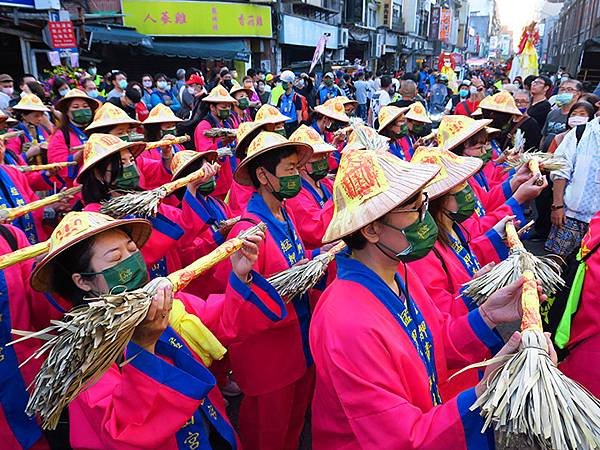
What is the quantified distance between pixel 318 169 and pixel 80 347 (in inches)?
124

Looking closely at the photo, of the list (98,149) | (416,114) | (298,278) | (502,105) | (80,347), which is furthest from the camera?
(416,114)

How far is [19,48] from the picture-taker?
1384cm

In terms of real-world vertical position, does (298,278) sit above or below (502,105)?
below

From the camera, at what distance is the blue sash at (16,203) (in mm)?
3896

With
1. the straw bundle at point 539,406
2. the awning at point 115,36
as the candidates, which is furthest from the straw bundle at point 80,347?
the awning at point 115,36

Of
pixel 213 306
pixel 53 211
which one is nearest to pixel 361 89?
pixel 53 211

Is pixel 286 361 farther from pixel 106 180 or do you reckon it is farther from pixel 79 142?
pixel 79 142

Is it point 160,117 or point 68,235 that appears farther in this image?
point 160,117

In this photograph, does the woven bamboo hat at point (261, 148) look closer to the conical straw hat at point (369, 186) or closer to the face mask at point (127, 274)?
the conical straw hat at point (369, 186)

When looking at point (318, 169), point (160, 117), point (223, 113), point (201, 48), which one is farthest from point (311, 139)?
point (201, 48)

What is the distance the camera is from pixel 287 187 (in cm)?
323

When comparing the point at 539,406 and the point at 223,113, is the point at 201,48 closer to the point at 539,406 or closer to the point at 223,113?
the point at 223,113

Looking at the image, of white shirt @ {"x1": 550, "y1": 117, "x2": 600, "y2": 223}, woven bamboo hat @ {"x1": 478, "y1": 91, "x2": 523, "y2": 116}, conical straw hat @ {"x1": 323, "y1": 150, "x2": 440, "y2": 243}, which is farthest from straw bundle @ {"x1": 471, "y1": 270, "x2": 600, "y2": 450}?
woven bamboo hat @ {"x1": 478, "y1": 91, "x2": 523, "y2": 116}

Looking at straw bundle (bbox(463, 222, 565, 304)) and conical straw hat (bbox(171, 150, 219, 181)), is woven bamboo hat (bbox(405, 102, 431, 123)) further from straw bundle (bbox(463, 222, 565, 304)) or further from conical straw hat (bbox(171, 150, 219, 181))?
straw bundle (bbox(463, 222, 565, 304))
